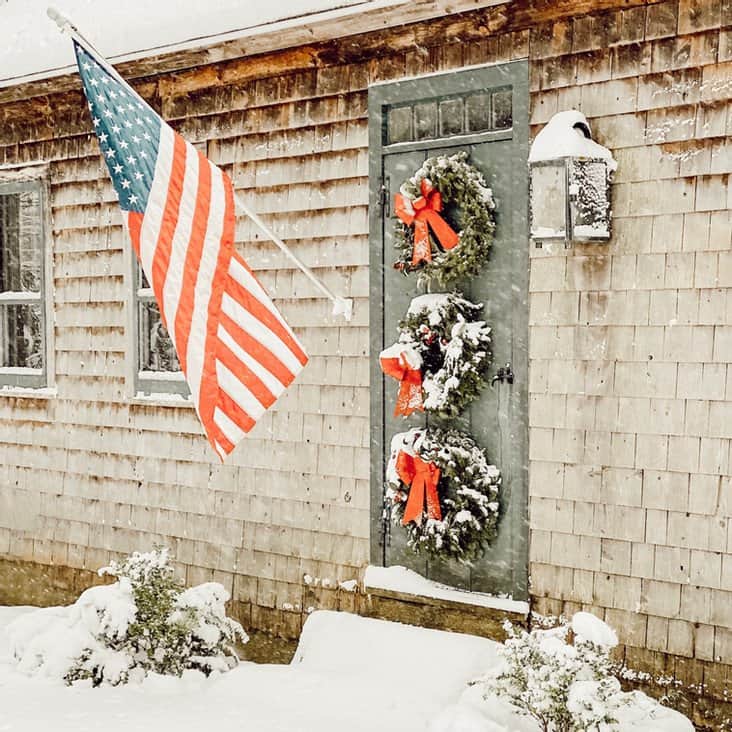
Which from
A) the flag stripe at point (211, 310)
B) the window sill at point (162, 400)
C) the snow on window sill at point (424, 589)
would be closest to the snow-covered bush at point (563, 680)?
the snow on window sill at point (424, 589)

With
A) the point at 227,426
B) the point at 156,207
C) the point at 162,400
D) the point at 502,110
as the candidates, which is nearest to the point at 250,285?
the point at 156,207

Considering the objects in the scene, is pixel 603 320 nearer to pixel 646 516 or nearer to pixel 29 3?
pixel 646 516

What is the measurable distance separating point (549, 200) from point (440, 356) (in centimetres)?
117

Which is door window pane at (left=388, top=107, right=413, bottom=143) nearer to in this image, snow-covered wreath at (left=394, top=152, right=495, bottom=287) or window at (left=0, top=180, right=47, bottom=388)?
snow-covered wreath at (left=394, top=152, right=495, bottom=287)

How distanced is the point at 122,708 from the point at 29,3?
19.5 ft

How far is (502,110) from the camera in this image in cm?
536

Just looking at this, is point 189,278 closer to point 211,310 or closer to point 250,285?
point 211,310

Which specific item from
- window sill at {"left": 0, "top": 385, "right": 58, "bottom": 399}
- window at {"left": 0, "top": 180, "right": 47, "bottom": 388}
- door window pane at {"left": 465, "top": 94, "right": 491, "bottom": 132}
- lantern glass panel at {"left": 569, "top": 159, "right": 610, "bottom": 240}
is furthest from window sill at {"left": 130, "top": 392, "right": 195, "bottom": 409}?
lantern glass panel at {"left": 569, "top": 159, "right": 610, "bottom": 240}

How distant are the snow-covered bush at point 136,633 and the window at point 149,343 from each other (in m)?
1.77

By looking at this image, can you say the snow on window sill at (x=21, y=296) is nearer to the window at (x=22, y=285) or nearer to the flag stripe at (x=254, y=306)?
the window at (x=22, y=285)

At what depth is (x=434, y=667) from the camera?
17.2 ft

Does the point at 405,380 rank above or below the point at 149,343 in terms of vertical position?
below

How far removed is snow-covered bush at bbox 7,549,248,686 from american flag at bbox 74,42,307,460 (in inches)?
59.5

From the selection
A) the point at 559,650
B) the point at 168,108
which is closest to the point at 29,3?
the point at 168,108
